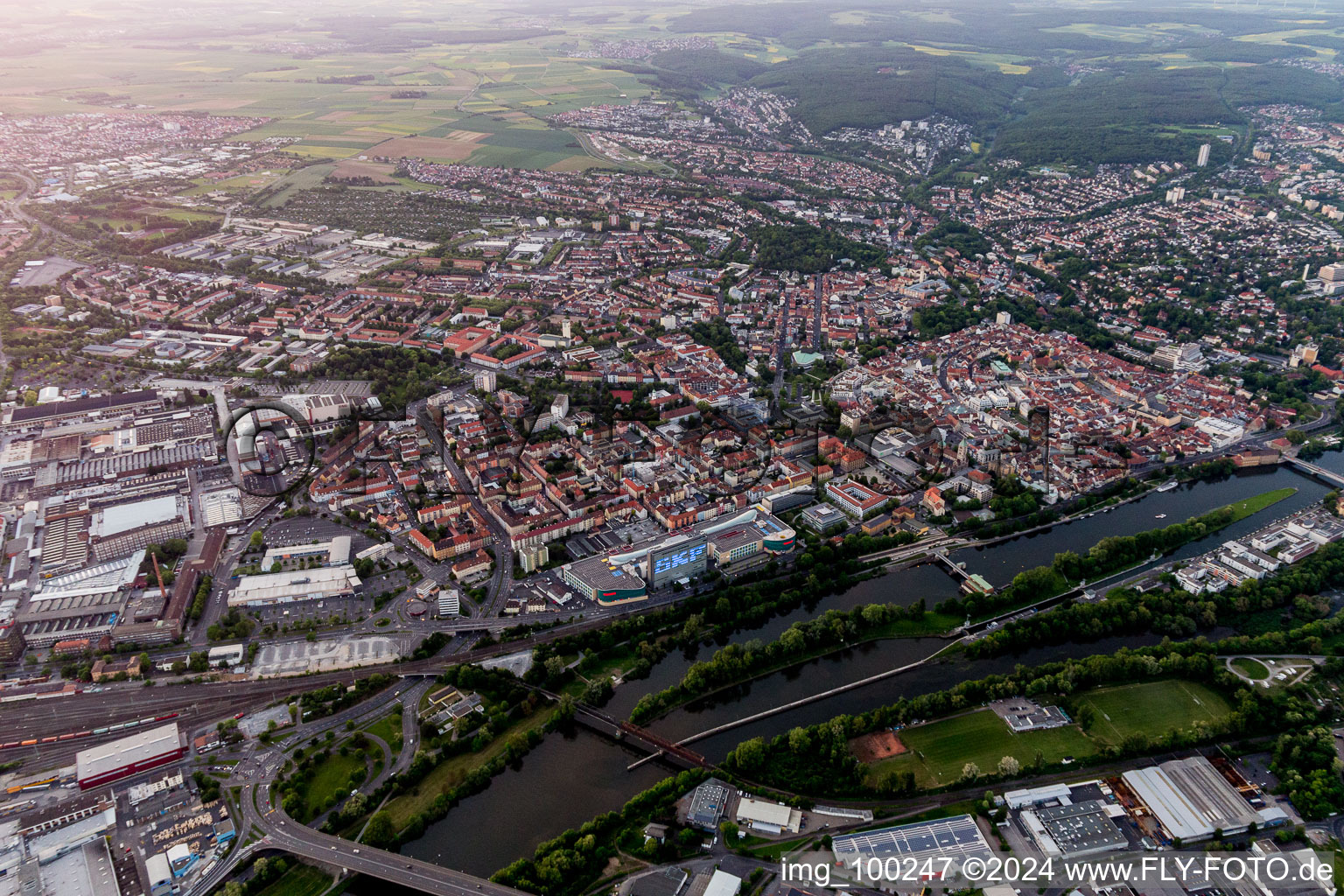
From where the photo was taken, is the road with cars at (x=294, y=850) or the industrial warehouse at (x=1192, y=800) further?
the industrial warehouse at (x=1192, y=800)

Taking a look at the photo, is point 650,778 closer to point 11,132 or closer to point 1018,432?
point 1018,432

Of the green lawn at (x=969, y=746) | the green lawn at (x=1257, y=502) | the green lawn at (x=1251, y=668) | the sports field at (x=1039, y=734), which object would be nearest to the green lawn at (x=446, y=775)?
the sports field at (x=1039, y=734)

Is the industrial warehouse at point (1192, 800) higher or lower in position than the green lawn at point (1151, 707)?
higher

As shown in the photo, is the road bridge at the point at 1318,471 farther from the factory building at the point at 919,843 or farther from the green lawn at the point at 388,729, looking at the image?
the green lawn at the point at 388,729

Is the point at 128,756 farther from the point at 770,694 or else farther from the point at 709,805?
the point at 770,694

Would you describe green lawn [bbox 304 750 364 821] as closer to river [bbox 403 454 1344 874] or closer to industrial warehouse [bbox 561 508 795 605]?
river [bbox 403 454 1344 874]

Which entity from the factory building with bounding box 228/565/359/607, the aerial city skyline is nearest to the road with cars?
the aerial city skyline
